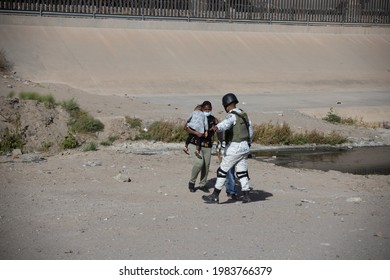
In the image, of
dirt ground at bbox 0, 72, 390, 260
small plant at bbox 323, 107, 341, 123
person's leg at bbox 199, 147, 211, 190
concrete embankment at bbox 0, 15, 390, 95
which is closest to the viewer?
dirt ground at bbox 0, 72, 390, 260

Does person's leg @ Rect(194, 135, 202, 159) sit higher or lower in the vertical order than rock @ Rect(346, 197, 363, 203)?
higher

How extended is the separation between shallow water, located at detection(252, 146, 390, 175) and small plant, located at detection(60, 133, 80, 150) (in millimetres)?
4292

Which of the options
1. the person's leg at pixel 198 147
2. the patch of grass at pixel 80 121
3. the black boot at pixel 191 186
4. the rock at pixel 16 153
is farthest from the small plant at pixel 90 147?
the person's leg at pixel 198 147

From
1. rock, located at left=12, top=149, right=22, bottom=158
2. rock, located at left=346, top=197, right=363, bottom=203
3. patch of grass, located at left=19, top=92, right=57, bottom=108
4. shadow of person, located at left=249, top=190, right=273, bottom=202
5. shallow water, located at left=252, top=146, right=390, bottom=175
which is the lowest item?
shallow water, located at left=252, top=146, right=390, bottom=175

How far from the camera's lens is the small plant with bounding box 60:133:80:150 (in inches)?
786

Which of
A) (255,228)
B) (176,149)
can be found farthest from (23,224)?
(176,149)

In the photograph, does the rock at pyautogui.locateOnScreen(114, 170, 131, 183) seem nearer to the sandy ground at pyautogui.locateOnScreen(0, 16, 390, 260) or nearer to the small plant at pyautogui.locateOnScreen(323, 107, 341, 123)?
the sandy ground at pyautogui.locateOnScreen(0, 16, 390, 260)

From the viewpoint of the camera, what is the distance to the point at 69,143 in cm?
2002

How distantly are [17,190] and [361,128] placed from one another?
1423 cm

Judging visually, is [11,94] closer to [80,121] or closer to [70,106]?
[70,106]

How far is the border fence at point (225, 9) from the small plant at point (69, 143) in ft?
42.1

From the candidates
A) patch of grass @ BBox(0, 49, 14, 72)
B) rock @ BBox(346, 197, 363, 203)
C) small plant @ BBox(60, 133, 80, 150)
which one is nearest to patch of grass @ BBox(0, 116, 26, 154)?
small plant @ BBox(60, 133, 80, 150)

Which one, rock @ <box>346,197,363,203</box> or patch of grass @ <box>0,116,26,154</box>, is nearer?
rock @ <box>346,197,363,203</box>

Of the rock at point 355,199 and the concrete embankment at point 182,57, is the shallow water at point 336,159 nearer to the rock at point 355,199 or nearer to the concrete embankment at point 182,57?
Answer: the rock at point 355,199
